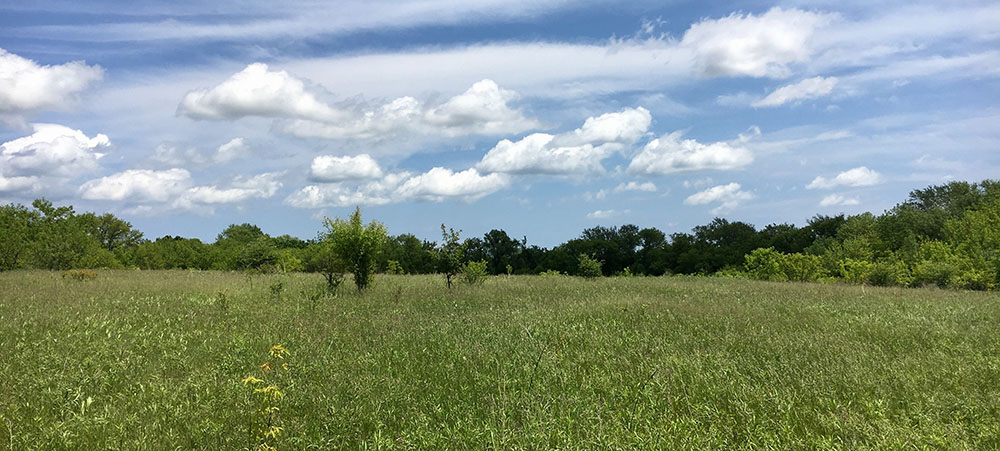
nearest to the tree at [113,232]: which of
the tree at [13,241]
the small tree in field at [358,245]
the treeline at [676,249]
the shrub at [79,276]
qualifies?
the treeline at [676,249]

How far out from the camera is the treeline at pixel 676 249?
2764 cm

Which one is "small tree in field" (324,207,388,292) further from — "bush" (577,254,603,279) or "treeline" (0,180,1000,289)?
"bush" (577,254,603,279)

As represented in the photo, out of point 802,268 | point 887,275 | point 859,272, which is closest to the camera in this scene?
point 887,275

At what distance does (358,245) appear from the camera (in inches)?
706

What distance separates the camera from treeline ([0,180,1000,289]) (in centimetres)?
2764

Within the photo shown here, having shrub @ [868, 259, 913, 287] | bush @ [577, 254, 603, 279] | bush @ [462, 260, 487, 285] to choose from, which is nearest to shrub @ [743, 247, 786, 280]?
shrub @ [868, 259, 913, 287]

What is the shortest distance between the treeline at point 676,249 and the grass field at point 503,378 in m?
9.57

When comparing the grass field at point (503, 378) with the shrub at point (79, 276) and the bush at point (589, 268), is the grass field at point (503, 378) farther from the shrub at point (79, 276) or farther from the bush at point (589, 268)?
the bush at point (589, 268)

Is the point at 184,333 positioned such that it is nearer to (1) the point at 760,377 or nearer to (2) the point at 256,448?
(2) the point at 256,448

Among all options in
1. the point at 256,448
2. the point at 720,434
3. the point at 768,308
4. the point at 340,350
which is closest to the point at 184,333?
the point at 340,350

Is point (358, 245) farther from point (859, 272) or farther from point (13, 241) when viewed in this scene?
point (859, 272)

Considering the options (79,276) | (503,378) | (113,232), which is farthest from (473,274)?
(113,232)

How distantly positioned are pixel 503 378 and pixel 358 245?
11.9 meters

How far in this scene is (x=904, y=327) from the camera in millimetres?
10445
